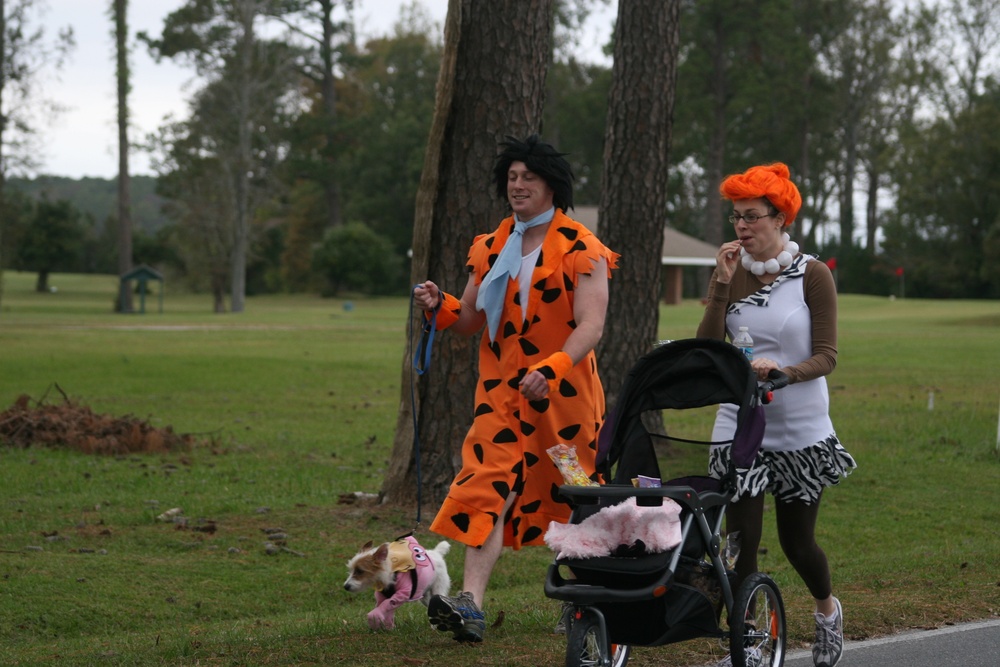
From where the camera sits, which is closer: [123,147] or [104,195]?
[123,147]

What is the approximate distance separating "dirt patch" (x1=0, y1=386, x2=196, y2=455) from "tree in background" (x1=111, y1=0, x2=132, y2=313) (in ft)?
144

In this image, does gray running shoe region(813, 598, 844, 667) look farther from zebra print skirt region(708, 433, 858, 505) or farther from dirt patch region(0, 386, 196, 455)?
dirt patch region(0, 386, 196, 455)

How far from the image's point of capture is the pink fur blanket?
456 centimetres

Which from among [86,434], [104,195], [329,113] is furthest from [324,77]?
[104,195]

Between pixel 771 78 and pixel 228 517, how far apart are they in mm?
67216

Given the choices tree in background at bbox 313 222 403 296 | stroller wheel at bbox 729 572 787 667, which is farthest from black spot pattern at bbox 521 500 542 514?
tree in background at bbox 313 222 403 296

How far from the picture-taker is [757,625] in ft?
17.3

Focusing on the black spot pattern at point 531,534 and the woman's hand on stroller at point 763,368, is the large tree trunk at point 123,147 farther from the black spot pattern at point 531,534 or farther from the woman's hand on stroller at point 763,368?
the woman's hand on stroller at point 763,368

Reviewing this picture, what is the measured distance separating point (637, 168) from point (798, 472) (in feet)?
24.1

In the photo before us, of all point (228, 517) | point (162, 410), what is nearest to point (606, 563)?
point (228, 517)

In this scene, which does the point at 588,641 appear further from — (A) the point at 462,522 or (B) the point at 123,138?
(B) the point at 123,138

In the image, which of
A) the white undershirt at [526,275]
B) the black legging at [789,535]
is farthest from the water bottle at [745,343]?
the white undershirt at [526,275]

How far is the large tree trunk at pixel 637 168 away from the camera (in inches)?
486

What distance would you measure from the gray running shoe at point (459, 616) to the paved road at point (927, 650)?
1.40 meters
